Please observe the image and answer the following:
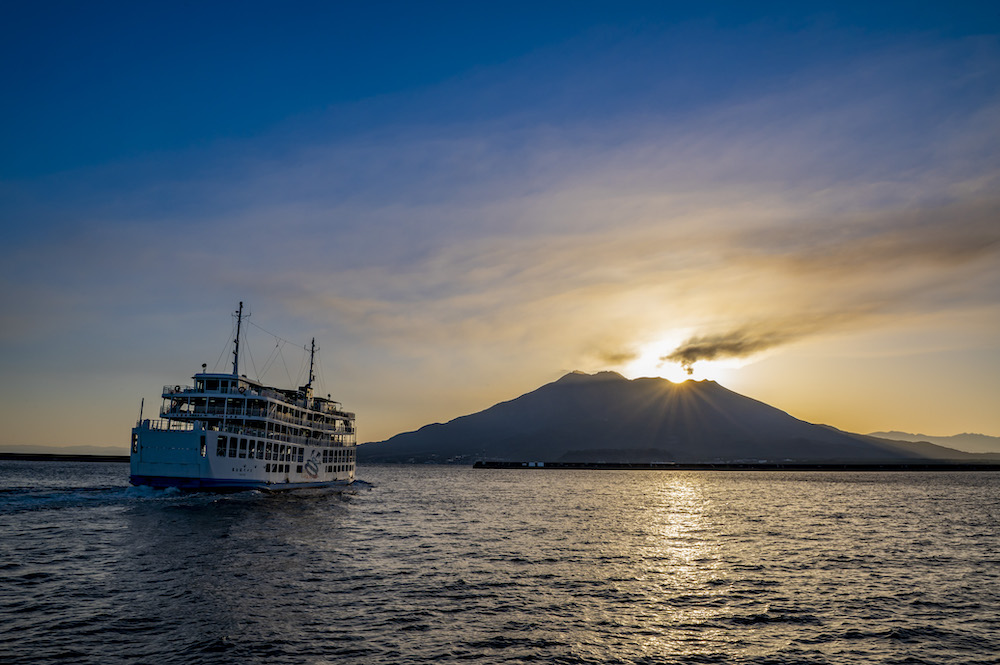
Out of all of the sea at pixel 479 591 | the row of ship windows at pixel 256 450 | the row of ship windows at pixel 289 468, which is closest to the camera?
the sea at pixel 479 591

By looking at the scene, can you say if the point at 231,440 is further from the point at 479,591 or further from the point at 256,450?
the point at 479,591

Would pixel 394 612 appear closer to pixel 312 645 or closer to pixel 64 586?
pixel 312 645

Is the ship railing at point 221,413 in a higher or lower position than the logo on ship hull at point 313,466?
higher

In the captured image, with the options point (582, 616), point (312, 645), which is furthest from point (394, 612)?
point (582, 616)

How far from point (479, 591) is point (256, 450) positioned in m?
46.6

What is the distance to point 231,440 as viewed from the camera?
2422 inches

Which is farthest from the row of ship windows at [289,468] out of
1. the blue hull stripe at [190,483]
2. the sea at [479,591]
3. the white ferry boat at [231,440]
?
the sea at [479,591]

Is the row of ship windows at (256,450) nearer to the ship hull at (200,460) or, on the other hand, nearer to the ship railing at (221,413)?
the ship hull at (200,460)

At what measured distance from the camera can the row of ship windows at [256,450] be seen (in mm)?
60125

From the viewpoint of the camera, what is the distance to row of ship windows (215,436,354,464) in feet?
197

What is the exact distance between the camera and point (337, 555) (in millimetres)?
33625

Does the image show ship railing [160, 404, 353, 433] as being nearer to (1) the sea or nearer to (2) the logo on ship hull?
(2) the logo on ship hull

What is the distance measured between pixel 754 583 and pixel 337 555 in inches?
850

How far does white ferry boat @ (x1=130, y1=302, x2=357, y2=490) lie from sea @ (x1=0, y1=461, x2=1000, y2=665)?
270 inches
